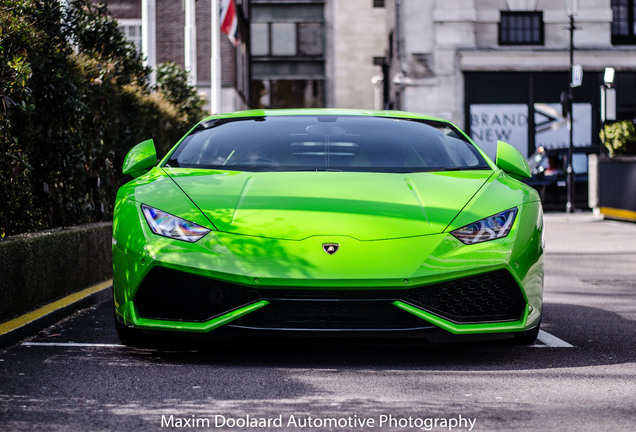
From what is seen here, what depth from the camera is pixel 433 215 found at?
5.52 meters

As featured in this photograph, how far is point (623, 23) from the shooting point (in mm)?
38188

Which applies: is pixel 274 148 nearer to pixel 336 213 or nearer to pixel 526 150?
pixel 336 213

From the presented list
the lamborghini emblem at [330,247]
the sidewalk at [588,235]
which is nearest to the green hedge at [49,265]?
the lamborghini emblem at [330,247]

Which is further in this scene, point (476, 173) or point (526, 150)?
point (526, 150)

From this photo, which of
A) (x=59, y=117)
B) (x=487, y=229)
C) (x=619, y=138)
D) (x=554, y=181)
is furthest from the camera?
(x=554, y=181)

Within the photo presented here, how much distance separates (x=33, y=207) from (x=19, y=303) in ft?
7.36

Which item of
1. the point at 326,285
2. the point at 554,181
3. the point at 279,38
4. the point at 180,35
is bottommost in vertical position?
the point at 554,181

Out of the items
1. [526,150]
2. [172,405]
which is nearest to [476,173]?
[172,405]

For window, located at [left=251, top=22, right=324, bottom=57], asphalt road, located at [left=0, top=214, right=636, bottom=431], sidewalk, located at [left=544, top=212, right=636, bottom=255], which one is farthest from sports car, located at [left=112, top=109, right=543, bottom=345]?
window, located at [left=251, top=22, right=324, bottom=57]

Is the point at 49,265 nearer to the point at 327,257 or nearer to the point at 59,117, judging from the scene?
the point at 59,117

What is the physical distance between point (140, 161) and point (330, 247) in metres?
1.67

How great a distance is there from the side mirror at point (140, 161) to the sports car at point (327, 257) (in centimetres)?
41

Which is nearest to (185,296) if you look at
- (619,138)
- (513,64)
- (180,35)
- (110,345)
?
(110,345)

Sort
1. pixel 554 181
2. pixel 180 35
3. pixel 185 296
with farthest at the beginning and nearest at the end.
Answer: pixel 180 35, pixel 554 181, pixel 185 296
